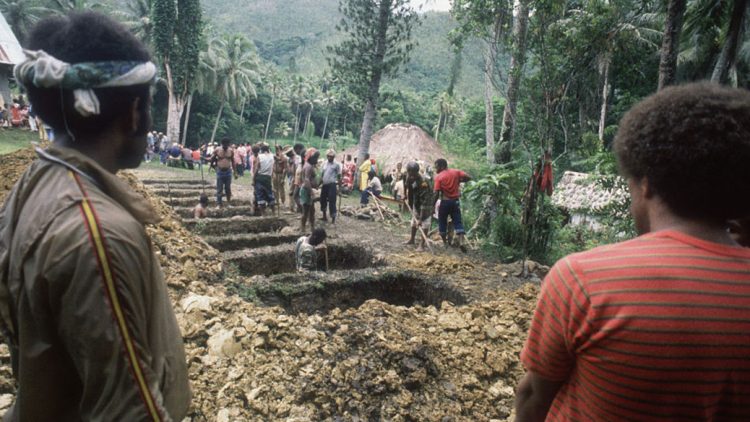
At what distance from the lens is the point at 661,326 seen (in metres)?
Answer: 0.89

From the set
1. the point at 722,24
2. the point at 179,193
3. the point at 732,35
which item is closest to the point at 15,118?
the point at 179,193

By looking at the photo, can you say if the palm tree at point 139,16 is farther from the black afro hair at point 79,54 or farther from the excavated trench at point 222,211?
the black afro hair at point 79,54

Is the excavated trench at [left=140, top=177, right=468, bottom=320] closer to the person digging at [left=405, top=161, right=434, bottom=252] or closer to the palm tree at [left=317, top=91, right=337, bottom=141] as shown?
the person digging at [left=405, top=161, right=434, bottom=252]

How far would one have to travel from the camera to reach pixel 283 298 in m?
5.63

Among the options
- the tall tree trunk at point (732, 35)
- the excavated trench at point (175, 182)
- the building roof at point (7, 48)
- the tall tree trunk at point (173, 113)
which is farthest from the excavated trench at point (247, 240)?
the tall tree trunk at point (173, 113)

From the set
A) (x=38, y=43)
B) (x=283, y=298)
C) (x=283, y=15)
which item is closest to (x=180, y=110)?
(x=283, y=298)

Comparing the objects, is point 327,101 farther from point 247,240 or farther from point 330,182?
point 247,240

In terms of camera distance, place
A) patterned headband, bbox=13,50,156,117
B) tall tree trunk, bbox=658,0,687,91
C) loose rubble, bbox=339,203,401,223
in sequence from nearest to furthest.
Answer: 1. patterned headband, bbox=13,50,156,117
2. tall tree trunk, bbox=658,0,687,91
3. loose rubble, bbox=339,203,401,223

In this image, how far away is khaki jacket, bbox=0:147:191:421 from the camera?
87 centimetres

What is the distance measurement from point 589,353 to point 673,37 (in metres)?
5.85

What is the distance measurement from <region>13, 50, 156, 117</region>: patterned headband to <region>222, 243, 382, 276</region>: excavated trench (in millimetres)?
5792

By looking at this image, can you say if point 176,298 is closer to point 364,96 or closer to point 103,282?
point 103,282

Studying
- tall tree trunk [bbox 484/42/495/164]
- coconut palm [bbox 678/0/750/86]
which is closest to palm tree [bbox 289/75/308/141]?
tall tree trunk [bbox 484/42/495/164]

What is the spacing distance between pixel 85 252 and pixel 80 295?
9 cm
